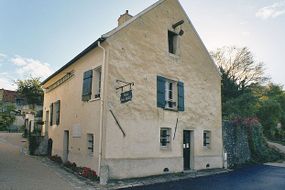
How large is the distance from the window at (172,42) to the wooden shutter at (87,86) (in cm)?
506

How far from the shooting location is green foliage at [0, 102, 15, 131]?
40.9 m

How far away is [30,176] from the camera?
10.8 meters

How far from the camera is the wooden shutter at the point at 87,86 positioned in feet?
41.5

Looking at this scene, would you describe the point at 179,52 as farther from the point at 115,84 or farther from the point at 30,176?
the point at 30,176

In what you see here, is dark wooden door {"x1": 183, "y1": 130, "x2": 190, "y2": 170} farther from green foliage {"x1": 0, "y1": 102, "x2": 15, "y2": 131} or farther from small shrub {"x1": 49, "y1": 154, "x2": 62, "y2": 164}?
green foliage {"x1": 0, "y1": 102, "x2": 15, "y2": 131}

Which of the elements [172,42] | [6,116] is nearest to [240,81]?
[172,42]

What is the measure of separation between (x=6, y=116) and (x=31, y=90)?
675 cm

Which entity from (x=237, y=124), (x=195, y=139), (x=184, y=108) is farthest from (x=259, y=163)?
(x=184, y=108)

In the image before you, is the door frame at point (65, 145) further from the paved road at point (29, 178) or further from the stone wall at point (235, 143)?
the stone wall at point (235, 143)

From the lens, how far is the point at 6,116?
41469mm

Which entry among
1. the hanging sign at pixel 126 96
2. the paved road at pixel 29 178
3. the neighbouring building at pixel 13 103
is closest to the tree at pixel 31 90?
the neighbouring building at pixel 13 103

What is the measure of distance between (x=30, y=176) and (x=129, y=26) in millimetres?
8120

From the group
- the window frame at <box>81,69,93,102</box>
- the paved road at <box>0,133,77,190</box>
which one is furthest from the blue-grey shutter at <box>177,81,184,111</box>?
the paved road at <box>0,133,77,190</box>

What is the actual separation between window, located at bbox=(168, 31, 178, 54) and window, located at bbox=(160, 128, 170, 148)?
4.71m
